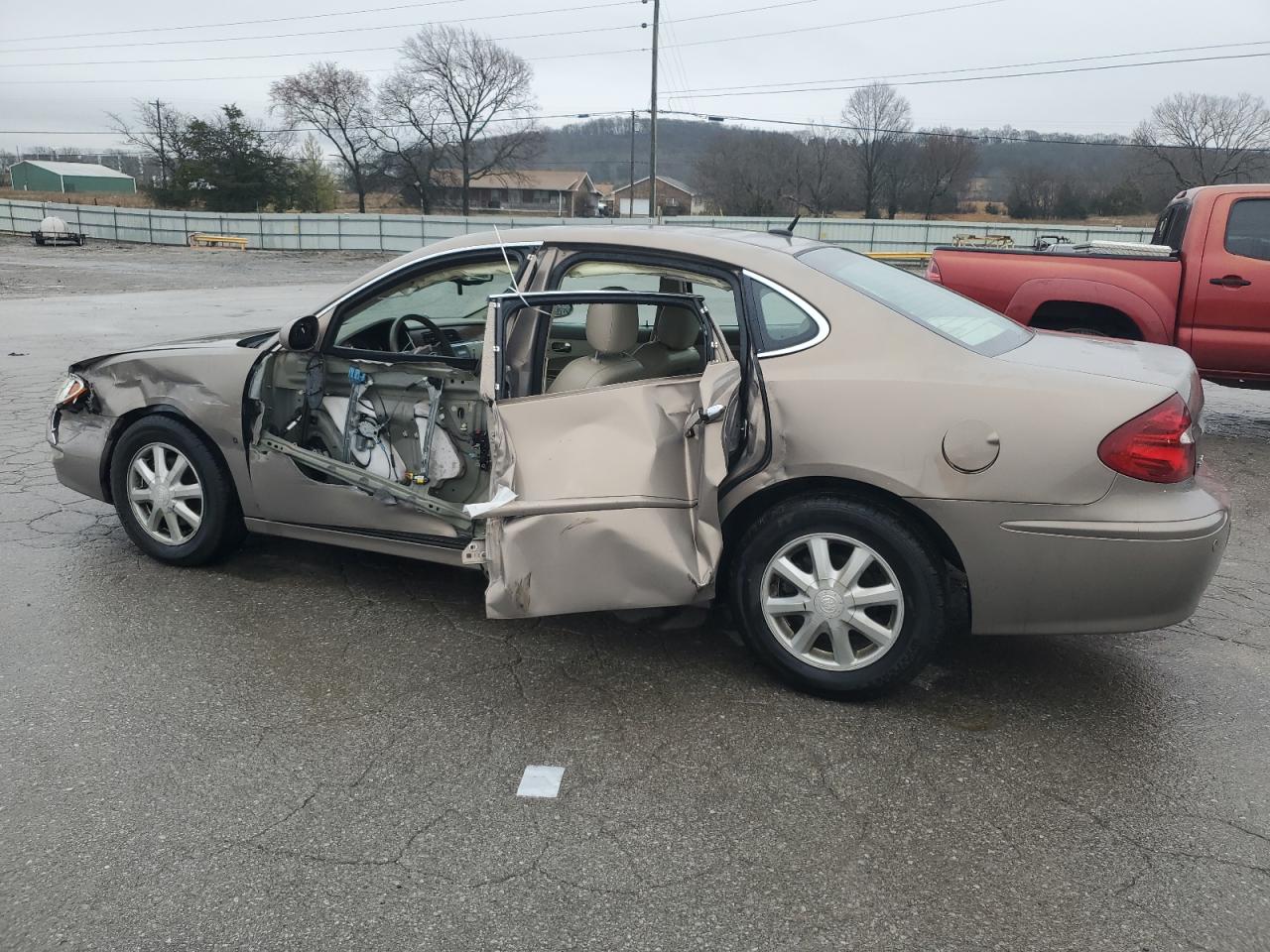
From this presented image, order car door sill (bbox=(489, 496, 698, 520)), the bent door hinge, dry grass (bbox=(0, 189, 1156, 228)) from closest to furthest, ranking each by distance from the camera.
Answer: car door sill (bbox=(489, 496, 698, 520)) → the bent door hinge → dry grass (bbox=(0, 189, 1156, 228))

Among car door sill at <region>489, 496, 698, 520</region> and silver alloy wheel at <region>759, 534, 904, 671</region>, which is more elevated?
car door sill at <region>489, 496, 698, 520</region>

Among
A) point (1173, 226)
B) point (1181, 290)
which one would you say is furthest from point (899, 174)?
point (1181, 290)

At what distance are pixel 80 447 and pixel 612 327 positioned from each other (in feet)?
9.33

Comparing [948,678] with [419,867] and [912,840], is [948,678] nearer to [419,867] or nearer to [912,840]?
[912,840]

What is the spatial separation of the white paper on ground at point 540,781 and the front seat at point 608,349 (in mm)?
1434

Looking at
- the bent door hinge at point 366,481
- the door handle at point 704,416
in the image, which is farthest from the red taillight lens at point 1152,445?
the bent door hinge at point 366,481

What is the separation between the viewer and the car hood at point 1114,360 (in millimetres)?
3389

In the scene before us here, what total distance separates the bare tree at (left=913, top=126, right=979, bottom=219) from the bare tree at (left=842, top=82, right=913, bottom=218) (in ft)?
5.91

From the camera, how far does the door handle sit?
10.6 feet

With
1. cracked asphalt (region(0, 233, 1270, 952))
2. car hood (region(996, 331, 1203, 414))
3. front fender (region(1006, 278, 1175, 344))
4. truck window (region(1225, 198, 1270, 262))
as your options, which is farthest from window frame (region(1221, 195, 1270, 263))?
car hood (region(996, 331, 1203, 414))

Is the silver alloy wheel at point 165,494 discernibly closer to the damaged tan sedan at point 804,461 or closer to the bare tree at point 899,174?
the damaged tan sedan at point 804,461

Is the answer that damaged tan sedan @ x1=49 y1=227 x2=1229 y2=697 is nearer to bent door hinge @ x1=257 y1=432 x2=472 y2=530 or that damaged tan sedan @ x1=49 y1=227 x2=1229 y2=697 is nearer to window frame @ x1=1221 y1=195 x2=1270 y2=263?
bent door hinge @ x1=257 y1=432 x2=472 y2=530

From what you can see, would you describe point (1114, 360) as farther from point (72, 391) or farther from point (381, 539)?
point (72, 391)

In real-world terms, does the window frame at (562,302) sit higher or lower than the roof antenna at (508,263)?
lower
